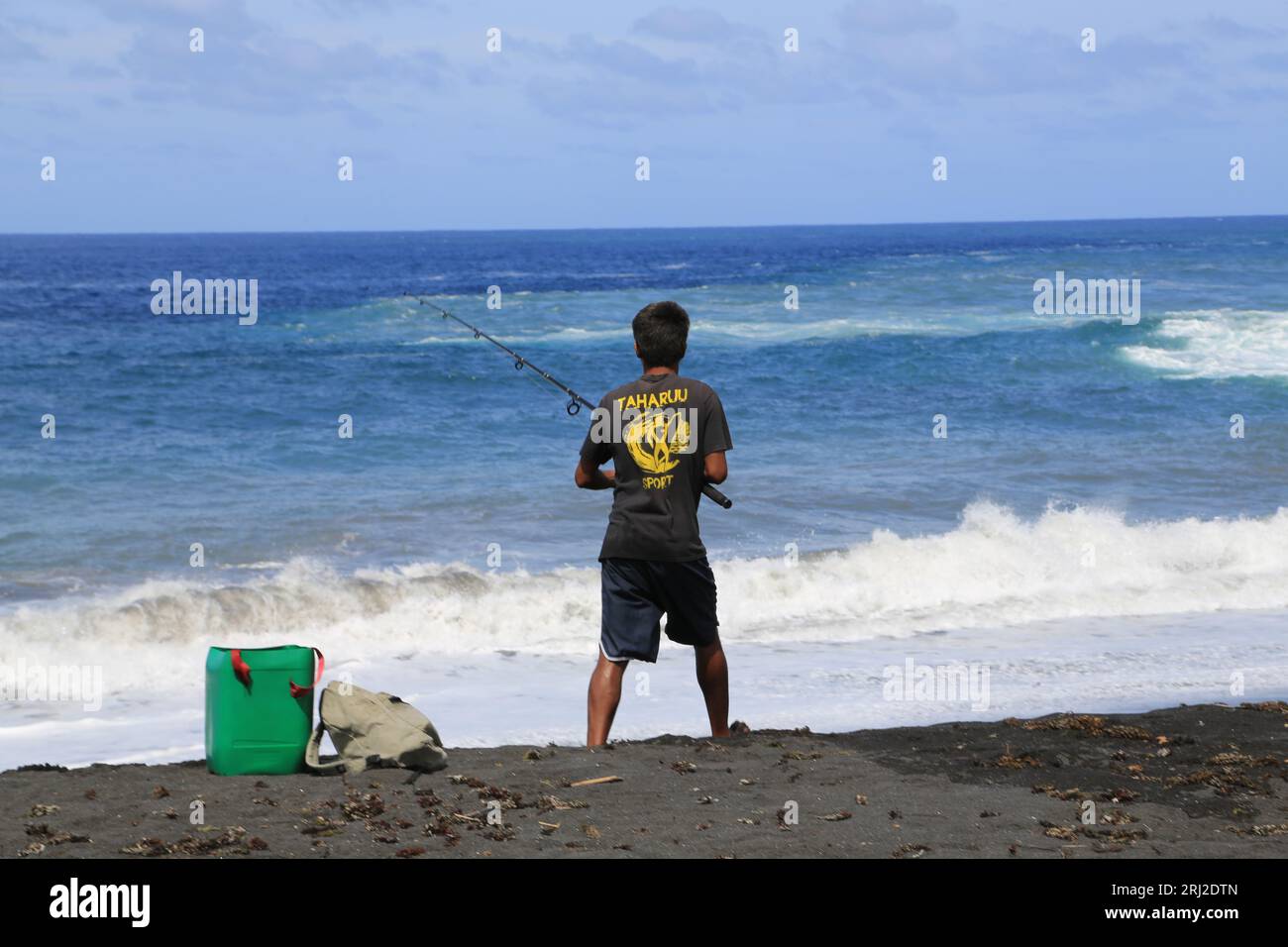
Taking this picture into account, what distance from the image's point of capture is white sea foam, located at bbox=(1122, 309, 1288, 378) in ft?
82.1

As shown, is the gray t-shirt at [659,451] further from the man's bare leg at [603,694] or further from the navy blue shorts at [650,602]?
the man's bare leg at [603,694]

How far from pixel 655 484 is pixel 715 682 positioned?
93 cm

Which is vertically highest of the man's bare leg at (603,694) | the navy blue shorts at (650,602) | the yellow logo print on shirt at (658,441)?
the yellow logo print on shirt at (658,441)

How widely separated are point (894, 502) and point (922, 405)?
705 centimetres

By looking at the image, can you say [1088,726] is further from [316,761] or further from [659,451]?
[316,761]

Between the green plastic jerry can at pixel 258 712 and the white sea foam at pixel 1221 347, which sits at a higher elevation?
the white sea foam at pixel 1221 347

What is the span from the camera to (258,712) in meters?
5.67

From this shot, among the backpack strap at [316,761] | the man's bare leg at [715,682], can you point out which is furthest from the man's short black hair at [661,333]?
the backpack strap at [316,761]

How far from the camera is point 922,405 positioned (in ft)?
70.8

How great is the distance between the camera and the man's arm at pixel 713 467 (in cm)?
555

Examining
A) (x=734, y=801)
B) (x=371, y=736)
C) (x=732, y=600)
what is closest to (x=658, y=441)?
(x=734, y=801)

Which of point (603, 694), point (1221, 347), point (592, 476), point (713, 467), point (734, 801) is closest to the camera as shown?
point (734, 801)
